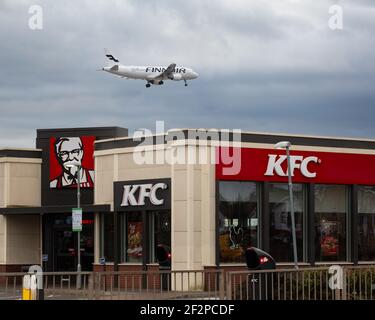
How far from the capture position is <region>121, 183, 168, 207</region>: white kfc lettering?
1399 inches

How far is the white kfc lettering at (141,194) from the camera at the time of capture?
35.5 m

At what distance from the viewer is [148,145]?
36.3m

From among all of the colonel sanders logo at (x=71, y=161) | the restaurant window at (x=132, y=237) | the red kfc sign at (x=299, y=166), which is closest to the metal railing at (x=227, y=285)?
the red kfc sign at (x=299, y=166)

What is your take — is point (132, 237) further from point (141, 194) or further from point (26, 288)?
point (26, 288)

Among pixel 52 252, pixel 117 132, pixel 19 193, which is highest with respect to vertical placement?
pixel 117 132

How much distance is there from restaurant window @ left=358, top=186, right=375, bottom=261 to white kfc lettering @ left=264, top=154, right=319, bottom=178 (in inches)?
119

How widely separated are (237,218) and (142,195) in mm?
3736

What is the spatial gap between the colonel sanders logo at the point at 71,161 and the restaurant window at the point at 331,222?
10.4m

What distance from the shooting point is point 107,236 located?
38.8m

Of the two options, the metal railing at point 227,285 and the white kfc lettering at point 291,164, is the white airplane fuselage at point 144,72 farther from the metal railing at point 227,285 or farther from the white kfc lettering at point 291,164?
the metal railing at point 227,285

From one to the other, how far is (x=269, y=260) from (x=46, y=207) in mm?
23177
